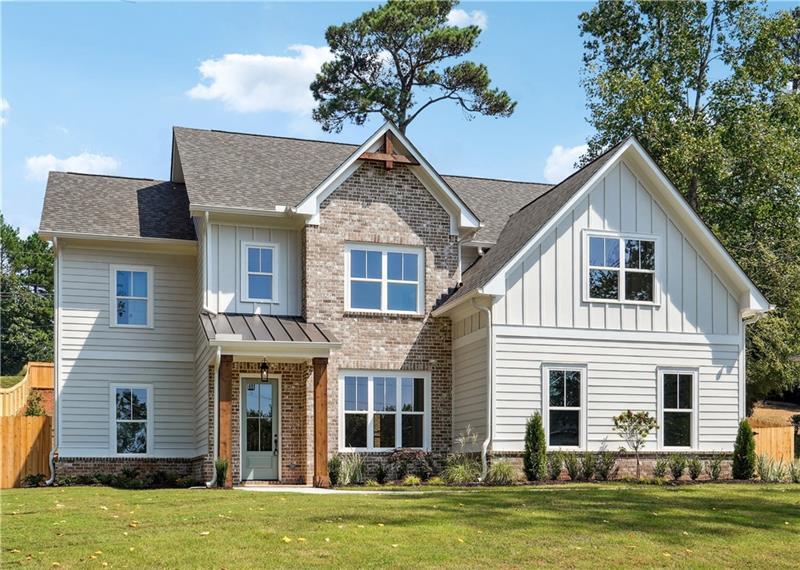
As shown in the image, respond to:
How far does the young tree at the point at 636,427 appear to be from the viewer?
70.9 feet

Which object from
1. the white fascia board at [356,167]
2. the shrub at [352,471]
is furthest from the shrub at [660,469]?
the white fascia board at [356,167]

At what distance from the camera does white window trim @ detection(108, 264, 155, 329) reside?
23594 millimetres

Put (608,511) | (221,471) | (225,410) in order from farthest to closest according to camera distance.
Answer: (225,410) < (221,471) < (608,511)

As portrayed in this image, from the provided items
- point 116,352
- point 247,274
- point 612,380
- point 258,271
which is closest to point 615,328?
point 612,380

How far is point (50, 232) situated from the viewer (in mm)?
22547

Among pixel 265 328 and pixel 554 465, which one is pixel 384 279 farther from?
pixel 554 465

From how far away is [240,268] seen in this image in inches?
886

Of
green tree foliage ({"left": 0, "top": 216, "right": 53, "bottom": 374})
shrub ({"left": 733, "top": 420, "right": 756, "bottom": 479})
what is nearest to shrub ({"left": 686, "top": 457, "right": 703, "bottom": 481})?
shrub ({"left": 733, "top": 420, "right": 756, "bottom": 479})

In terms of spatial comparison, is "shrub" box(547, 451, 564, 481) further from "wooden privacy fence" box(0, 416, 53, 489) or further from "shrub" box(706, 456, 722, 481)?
"wooden privacy fence" box(0, 416, 53, 489)

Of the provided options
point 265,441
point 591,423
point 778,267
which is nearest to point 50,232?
point 265,441

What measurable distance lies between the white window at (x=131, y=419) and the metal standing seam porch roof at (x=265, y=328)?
3.08 meters

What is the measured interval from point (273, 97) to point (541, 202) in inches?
409

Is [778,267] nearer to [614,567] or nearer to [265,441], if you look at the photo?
[265,441]

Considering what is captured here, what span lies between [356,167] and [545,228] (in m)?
4.63
